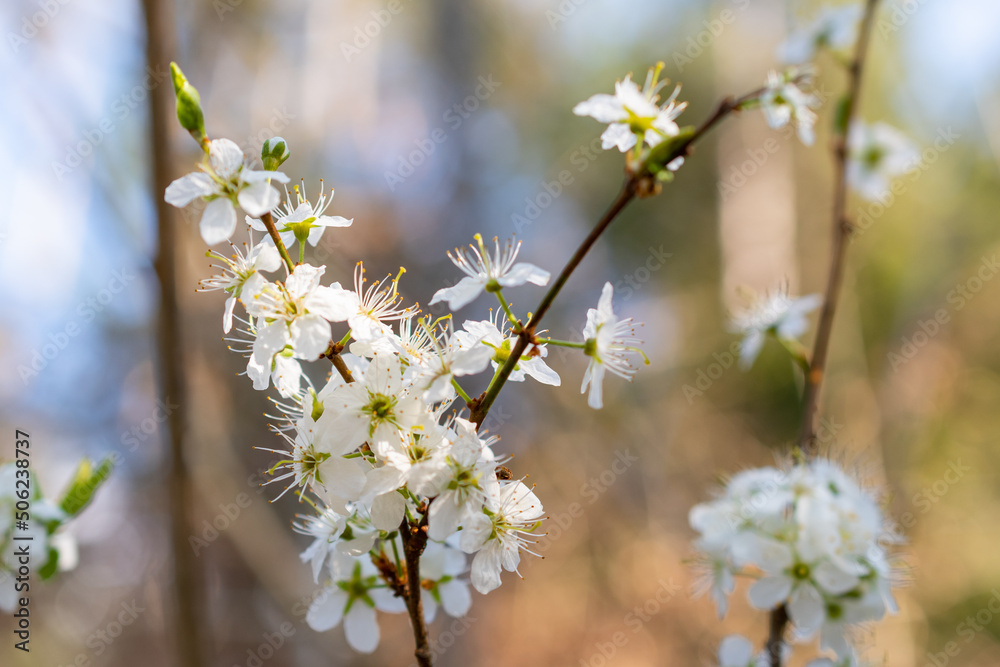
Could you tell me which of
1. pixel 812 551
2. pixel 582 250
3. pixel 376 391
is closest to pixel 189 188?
pixel 376 391

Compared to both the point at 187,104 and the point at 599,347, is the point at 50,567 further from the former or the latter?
the point at 599,347

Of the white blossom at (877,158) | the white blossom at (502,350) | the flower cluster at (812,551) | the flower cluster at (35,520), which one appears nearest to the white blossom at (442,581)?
the white blossom at (502,350)

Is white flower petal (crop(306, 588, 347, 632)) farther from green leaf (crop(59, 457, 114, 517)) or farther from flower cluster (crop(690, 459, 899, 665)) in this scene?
flower cluster (crop(690, 459, 899, 665))

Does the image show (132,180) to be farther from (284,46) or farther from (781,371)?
(781,371)

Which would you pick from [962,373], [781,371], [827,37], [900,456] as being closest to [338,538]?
[827,37]

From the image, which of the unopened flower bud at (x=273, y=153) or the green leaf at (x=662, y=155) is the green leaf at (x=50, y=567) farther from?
the green leaf at (x=662, y=155)
